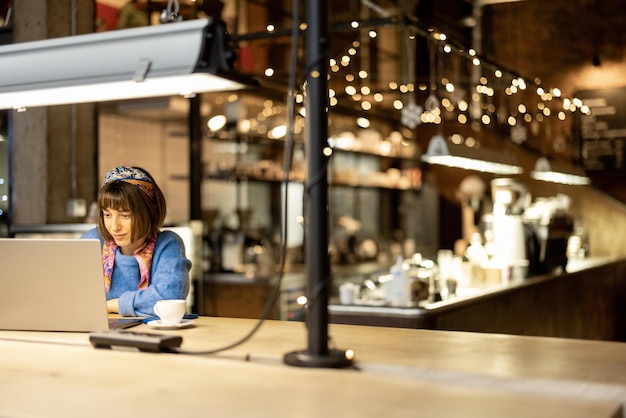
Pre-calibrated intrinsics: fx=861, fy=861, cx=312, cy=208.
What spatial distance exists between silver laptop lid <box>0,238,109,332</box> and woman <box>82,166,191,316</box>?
49cm

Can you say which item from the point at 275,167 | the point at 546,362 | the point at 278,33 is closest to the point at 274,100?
the point at 275,167

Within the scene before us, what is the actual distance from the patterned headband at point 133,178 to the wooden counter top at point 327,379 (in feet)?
3.01

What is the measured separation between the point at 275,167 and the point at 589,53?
12.3ft

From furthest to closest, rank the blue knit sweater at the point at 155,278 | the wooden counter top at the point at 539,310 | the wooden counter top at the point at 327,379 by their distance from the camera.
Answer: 1. the wooden counter top at the point at 539,310
2. the blue knit sweater at the point at 155,278
3. the wooden counter top at the point at 327,379

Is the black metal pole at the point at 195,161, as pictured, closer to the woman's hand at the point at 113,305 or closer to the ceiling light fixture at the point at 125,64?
the woman's hand at the point at 113,305

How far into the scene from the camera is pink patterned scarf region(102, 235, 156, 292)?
3.48m

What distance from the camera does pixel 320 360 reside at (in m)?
2.21

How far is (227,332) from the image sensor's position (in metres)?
2.82

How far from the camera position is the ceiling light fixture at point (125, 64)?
2.40 metres

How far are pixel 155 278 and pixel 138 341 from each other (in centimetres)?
92

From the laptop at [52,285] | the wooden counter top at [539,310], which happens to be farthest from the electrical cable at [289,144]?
the wooden counter top at [539,310]

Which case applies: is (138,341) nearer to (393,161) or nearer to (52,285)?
(52,285)

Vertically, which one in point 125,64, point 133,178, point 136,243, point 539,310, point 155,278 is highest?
point 125,64

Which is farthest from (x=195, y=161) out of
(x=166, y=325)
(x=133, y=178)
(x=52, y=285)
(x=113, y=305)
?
(x=52, y=285)
